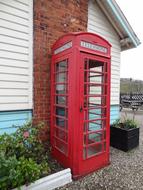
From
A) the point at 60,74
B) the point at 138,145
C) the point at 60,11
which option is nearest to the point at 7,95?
the point at 60,74

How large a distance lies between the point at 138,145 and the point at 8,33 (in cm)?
494

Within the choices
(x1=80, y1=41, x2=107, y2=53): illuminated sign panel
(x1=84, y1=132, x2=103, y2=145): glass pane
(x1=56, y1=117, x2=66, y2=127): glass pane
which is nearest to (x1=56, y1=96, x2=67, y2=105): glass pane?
(x1=56, y1=117, x2=66, y2=127): glass pane

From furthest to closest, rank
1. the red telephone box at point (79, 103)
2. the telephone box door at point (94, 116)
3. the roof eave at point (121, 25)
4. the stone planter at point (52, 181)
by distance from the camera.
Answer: the roof eave at point (121, 25), the telephone box door at point (94, 116), the red telephone box at point (79, 103), the stone planter at point (52, 181)

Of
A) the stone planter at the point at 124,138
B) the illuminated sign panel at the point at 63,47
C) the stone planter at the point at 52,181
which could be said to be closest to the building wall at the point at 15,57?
the illuminated sign panel at the point at 63,47

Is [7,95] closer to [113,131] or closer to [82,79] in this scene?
[82,79]

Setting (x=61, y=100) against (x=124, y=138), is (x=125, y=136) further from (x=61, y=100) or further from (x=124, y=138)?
(x=61, y=100)

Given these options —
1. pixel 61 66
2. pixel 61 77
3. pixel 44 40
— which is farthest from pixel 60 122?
pixel 44 40

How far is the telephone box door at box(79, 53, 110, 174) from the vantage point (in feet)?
12.3

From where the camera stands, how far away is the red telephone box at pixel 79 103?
12.0 feet

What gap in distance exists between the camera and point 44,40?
4.66 meters

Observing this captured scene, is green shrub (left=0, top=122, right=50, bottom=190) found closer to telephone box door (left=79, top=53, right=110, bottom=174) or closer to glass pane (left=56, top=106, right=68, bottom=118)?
glass pane (left=56, top=106, right=68, bottom=118)

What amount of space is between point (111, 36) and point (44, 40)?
286 cm

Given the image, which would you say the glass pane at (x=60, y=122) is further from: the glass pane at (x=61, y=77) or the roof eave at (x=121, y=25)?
the roof eave at (x=121, y=25)

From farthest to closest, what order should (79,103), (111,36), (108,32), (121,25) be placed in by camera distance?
1. (111,36)
2. (108,32)
3. (121,25)
4. (79,103)
